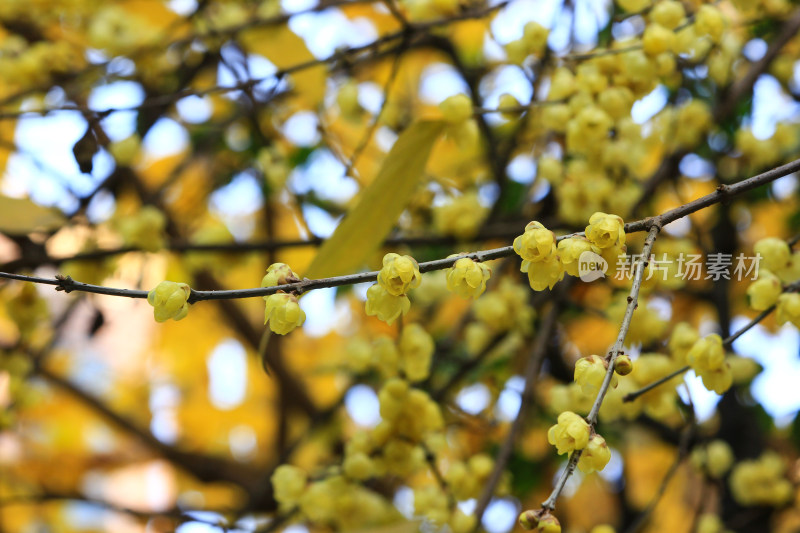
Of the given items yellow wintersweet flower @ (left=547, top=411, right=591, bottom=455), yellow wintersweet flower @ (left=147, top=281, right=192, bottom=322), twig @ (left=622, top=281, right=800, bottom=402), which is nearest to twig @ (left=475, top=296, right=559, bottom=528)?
twig @ (left=622, top=281, right=800, bottom=402)

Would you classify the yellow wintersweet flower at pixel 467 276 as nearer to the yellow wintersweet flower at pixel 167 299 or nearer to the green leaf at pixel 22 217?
the yellow wintersweet flower at pixel 167 299

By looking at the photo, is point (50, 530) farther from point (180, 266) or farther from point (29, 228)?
point (29, 228)

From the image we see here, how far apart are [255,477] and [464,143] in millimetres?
1022

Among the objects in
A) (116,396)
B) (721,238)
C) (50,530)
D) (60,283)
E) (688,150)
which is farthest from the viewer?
(116,396)

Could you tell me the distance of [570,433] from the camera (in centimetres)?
44

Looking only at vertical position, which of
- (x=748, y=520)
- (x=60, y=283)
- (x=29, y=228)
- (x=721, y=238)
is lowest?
(x=60, y=283)

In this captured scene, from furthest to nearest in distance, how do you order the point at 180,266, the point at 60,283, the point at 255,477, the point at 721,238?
1. the point at 255,477
2. the point at 180,266
3. the point at 721,238
4. the point at 60,283

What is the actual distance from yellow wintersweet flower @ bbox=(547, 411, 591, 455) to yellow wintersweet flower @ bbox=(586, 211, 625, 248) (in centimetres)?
11

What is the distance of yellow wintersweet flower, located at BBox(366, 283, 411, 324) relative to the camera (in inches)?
19.7

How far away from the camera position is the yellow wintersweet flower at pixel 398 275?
47cm

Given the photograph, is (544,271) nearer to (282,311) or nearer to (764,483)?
(282,311)

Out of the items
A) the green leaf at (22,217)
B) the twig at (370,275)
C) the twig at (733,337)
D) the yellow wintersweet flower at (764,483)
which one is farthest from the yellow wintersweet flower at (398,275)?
the yellow wintersweet flower at (764,483)

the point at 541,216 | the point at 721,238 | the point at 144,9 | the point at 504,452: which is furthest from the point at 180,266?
the point at 721,238

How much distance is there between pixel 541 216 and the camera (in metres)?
0.99
